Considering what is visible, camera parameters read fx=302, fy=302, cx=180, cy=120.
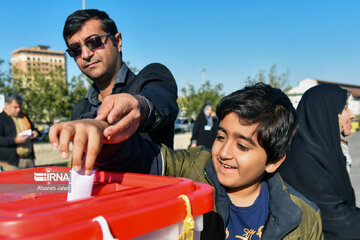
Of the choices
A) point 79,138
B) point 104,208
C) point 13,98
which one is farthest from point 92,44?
point 13,98

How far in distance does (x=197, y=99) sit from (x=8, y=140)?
77.1 ft

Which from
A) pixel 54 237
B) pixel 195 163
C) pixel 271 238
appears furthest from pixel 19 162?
pixel 54 237

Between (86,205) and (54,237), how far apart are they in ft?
0.43

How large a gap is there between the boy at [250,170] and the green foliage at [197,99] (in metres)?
24.7

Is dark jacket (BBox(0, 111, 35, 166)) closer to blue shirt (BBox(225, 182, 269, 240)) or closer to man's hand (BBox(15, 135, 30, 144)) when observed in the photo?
man's hand (BBox(15, 135, 30, 144))

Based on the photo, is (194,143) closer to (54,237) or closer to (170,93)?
(170,93)

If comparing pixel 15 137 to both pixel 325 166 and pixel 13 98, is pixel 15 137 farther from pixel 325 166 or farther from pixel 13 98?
pixel 325 166

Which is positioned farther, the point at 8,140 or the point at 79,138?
the point at 8,140

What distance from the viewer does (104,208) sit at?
728mm

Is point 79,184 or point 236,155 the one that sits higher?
point 79,184

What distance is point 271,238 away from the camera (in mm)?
1392

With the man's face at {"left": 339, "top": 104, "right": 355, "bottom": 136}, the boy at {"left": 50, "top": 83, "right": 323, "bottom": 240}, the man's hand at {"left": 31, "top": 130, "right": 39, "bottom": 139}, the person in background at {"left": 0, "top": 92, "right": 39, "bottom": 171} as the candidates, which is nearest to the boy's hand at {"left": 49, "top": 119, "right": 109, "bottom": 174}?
the boy at {"left": 50, "top": 83, "right": 323, "bottom": 240}

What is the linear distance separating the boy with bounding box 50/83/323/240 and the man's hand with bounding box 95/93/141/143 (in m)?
0.42

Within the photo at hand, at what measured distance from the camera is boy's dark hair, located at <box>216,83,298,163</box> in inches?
60.8
